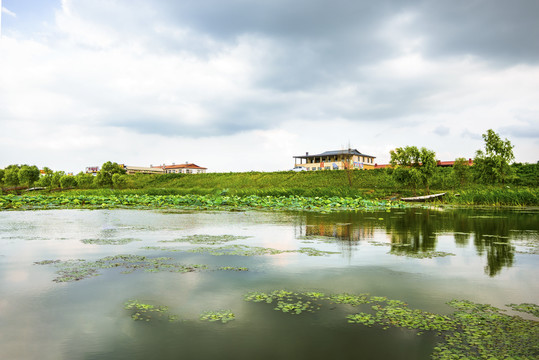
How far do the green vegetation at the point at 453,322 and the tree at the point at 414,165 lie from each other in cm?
3401

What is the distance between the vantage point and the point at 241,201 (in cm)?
3250

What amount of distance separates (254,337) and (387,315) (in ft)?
6.46

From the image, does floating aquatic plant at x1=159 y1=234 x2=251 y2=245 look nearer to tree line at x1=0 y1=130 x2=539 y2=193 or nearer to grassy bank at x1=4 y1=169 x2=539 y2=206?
grassy bank at x1=4 y1=169 x2=539 y2=206

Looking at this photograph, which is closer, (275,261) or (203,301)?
(203,301)

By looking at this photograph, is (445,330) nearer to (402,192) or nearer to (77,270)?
(77,270)

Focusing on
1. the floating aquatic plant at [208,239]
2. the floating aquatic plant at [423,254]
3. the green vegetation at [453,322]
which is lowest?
the green vegetation at [453,322]

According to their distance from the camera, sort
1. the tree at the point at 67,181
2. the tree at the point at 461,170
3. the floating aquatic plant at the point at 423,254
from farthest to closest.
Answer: the tree at the point at 67,181 < the tree at the point at 461,170 < the floating aquatic plant at the point at 423,254

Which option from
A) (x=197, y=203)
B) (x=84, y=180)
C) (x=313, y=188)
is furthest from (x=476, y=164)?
(x=84, y=180)

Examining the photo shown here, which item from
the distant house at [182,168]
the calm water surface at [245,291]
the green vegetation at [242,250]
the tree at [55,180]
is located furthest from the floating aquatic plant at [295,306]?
the distant house at [182,168]

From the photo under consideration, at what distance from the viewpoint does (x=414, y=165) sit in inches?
1551

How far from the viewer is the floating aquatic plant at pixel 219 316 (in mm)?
4988

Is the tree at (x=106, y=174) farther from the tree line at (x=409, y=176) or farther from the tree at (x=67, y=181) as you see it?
the tree at (x=67, y=181)

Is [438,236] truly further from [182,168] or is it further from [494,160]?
[182,168]

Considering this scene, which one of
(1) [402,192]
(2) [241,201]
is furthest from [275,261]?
(1) [402,192]
